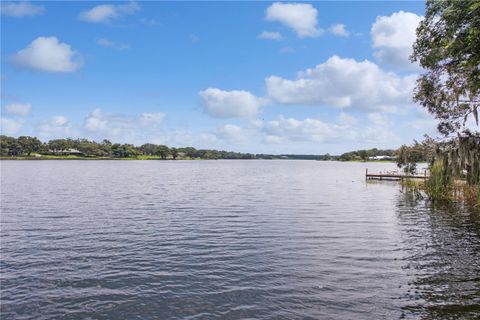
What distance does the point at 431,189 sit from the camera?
39656 mm

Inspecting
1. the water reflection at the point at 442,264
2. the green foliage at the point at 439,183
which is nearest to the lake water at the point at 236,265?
the water reflection at the point at 442,264

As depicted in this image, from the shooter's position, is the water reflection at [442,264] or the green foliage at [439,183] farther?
the green foliage at [439,183]

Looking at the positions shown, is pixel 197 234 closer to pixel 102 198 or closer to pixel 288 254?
pixel 288 254

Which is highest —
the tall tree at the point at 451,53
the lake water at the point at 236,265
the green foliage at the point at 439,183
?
the tall tree at the point at 451,53

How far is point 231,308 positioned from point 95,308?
4.35m

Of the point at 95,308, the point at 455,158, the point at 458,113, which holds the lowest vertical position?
the point at 95,308

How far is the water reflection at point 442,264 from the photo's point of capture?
38.7ft

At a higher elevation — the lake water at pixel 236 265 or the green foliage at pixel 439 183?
the green foliage at pixel 439 183

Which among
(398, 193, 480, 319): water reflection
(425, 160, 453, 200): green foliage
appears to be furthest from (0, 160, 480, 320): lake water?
(425, 160, 453, 200): green foliage

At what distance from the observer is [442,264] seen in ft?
54.5

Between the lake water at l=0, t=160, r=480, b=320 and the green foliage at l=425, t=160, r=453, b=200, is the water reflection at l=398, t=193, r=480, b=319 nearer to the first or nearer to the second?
the lake water at l=0, t=160, r=480, b=320

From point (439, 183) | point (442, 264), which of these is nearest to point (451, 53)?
point (442, 264)

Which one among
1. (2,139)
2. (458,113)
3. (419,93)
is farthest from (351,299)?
(2,139)

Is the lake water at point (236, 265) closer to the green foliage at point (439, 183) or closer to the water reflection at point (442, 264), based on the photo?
the water reflection at point (442, 264)
